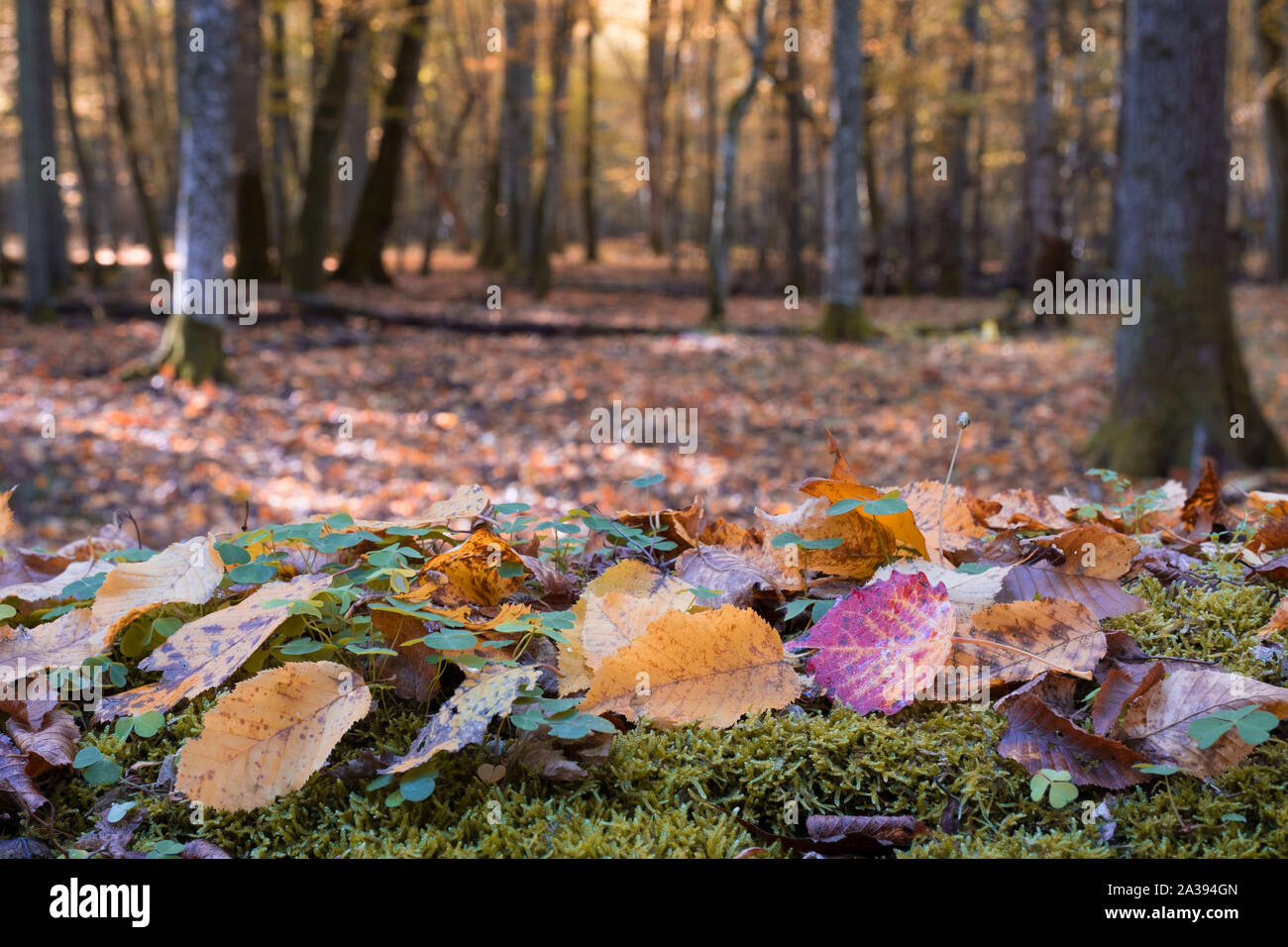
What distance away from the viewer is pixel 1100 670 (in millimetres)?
1447

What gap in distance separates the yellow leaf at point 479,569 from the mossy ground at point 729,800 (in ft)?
0.89

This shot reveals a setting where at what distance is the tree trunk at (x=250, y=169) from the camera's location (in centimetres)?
1756

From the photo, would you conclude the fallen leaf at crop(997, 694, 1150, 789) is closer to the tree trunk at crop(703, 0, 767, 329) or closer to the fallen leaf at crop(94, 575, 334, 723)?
the fallen leaf at crop(94, 575, 334, 723)

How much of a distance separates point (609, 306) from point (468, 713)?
1810 centimetres

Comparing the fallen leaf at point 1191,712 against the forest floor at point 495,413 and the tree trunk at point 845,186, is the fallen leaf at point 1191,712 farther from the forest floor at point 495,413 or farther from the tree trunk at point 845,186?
the tree trunk at point 845,186

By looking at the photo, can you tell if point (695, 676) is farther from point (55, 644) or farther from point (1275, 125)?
point (1275, 125)

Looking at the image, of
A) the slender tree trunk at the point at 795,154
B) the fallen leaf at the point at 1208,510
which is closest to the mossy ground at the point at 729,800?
the fallen leaf at the point at 1208,510
